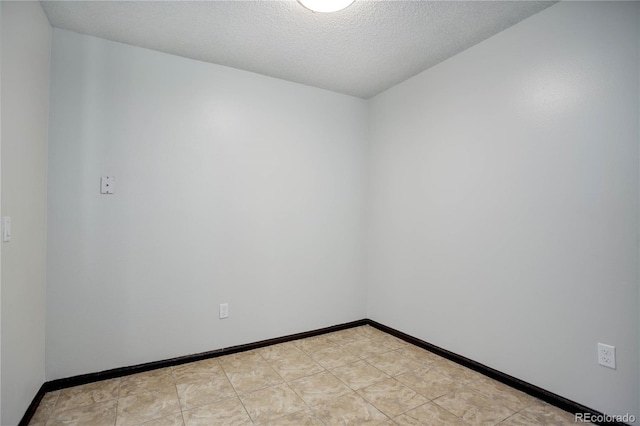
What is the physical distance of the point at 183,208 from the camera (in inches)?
97.1

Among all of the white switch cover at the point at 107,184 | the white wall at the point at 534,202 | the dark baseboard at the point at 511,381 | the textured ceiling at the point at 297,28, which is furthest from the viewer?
the white switch cover at the point at 107,184

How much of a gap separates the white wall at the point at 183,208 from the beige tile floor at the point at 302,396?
0.28 metres

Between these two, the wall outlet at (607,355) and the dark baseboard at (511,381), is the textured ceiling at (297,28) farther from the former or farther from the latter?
the dark baseboard at (511,381)

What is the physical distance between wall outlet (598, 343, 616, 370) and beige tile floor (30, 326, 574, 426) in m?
0.37

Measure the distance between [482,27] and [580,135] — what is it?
3.20 feet

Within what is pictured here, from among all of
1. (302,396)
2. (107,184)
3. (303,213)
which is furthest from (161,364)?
(303,213)

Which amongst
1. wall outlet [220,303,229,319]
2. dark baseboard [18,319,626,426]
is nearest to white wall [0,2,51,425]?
dark baseboard [18,319,626,426]

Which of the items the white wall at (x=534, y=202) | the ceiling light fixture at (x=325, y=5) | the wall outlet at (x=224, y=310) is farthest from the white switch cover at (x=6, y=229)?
the white wall at (x=534, y=202)

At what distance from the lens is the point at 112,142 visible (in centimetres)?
224

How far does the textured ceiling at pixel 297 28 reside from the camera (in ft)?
6.20

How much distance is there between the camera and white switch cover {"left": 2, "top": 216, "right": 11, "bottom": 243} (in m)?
1.41

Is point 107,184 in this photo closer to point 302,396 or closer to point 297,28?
point 297,28

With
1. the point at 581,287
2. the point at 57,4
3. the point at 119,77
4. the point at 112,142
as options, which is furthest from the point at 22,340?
the point at 581,287

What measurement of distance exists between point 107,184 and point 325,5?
1.90m
